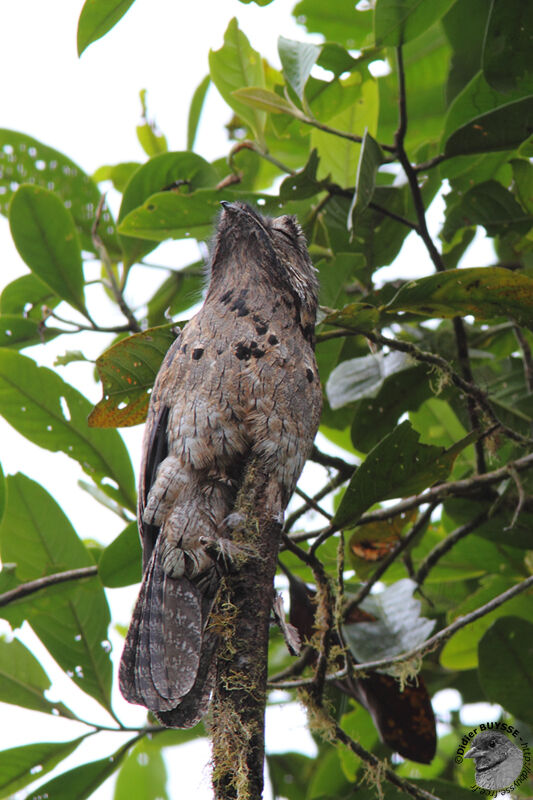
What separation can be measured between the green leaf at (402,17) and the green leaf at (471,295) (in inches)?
33.8

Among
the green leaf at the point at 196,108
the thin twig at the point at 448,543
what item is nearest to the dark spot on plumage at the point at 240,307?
the thin twig at the point at 448,543

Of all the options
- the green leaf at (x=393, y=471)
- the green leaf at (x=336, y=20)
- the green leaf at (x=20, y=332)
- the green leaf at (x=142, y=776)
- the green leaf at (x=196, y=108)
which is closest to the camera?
the green leaf at (x=393, y=471)

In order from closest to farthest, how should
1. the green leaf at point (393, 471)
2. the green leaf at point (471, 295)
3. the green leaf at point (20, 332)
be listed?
1. the green leaf at point (471, 295)
2. the green leaf at point (393, 471)
3. the green leaf at point (20, 332)

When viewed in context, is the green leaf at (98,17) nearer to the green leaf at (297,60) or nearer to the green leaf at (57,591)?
the green leaf at (297,60)

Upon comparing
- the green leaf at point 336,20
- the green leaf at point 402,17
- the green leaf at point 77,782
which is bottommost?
the green leaf at point 77,782

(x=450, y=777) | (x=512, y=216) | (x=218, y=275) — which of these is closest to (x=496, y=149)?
(x=512, y=216)

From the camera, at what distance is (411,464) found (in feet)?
8.11

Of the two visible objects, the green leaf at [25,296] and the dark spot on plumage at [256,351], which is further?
the green leaf at [25,296]

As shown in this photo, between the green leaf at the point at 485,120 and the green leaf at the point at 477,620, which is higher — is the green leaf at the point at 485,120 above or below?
above

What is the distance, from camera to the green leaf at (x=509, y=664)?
262cm

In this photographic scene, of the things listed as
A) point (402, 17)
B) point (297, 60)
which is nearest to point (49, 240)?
point (297, 60)

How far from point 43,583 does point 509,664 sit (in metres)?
1.55

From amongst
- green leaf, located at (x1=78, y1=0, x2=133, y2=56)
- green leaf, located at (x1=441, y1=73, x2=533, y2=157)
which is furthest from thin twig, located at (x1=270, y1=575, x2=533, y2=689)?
green leaf, located at (x1=78, y1=0, x2=133, y2=56)

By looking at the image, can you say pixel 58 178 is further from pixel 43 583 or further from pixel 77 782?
pixel 77 782
